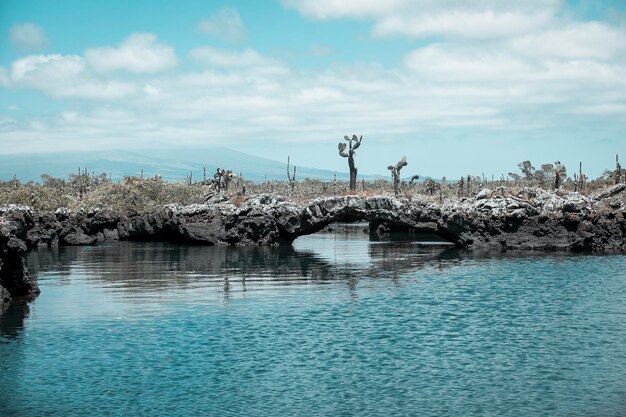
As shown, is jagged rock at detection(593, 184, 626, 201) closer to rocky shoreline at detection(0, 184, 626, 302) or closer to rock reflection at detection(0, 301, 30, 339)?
rocky shoreline at detection(0, 184, 626, 302)

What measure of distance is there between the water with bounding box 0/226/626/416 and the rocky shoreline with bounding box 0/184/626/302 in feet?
50.6

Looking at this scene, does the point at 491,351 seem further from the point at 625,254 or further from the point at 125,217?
the point at 125,217

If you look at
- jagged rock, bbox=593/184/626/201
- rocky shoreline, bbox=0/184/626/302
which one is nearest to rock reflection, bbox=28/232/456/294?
rocky shoreline, bbox=0/184/626/302

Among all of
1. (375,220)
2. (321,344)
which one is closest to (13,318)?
(321,344)

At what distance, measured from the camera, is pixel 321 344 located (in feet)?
93.7

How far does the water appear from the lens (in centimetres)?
2152

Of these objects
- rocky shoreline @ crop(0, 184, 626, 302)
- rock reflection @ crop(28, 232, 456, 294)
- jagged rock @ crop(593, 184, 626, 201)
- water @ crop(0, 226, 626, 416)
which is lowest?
water @ crop(0, 226, 626, 416)

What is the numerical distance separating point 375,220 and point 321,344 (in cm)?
5050

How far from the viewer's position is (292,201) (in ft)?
261

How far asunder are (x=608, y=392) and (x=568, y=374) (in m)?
2.09

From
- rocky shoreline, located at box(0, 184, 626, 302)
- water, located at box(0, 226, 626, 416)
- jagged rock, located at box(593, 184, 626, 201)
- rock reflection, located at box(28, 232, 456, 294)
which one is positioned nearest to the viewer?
water, located at box(0, 226, 626, 416)

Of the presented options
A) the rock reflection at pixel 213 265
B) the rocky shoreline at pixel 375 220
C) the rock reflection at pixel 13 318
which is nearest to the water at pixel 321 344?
the rock reflection at pixel 13 318

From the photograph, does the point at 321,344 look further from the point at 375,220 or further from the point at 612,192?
the point at 612,192

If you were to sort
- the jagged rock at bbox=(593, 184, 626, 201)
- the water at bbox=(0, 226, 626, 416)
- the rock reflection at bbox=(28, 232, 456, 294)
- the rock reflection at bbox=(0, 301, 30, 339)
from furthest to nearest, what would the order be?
the jagged rock at bbox=(593, 184, 626, 201)
the rock reflection at bbox=(28, 232, 456, 294)
the rock reflection at bbox=(0, 301, 30, 339)
the water at bbox=(0, 226, 626, 416)
